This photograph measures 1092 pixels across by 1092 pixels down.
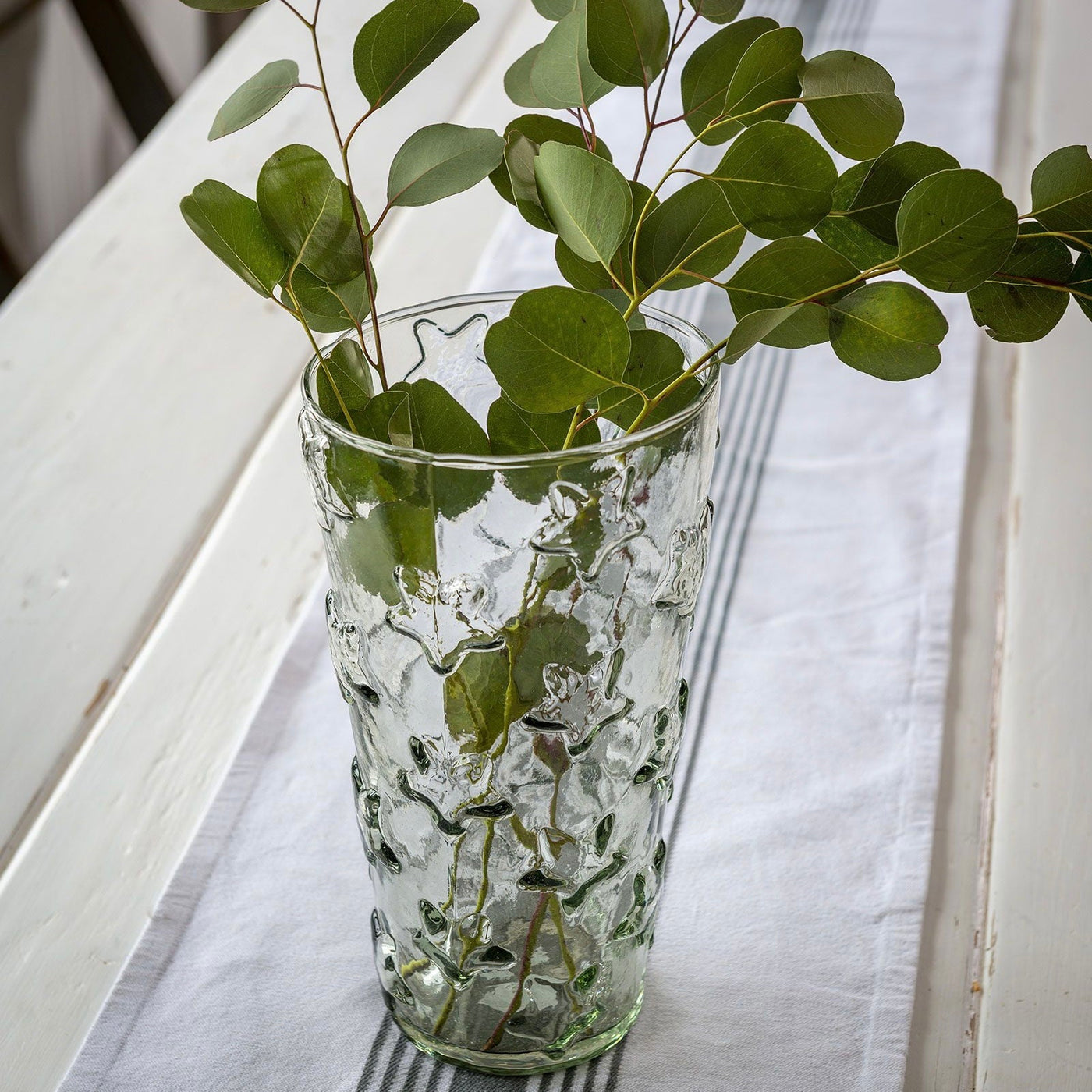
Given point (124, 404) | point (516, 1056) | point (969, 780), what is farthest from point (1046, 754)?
point (124, 404)

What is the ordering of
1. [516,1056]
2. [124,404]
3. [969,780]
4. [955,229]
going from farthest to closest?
[124,404] < [969,780] < [516,1056] < [955,229]

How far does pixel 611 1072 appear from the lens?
0.39 metres

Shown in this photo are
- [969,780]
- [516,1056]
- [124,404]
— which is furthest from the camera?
[124,404]

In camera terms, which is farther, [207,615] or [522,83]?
[207,615]

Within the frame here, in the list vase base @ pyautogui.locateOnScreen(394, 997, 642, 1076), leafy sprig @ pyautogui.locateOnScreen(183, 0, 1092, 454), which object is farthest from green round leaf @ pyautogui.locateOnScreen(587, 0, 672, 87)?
vase base @ pyautogui.locateOnScreen(394, 997, 642, 1076)

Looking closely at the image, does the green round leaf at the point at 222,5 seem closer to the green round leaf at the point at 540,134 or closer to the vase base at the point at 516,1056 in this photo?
the green round leaf at the point at 540,134

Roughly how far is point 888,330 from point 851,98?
58 mm

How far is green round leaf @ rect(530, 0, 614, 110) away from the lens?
11.7 inches

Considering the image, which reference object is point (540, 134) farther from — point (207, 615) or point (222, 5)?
point (207, 615)

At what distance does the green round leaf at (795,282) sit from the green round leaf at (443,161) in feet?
0.23

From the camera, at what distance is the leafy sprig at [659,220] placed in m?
0.27

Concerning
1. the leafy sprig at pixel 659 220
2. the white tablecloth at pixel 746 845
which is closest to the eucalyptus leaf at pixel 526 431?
the leafy sprig at pixel 659 220

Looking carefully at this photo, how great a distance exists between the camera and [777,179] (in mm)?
281

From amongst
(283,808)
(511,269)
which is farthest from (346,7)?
(283,808)
